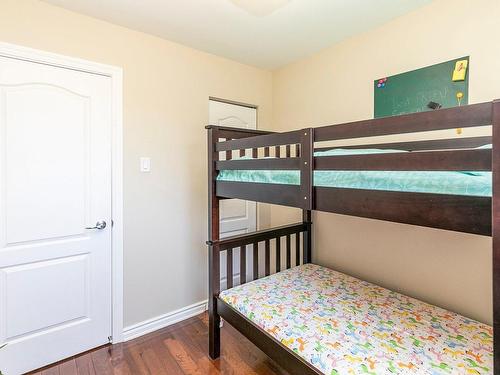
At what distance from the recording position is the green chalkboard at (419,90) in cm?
165

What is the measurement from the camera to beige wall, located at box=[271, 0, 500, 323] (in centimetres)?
157

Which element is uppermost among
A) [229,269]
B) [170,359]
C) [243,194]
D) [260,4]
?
[260,4]

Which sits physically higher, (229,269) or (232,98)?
(232,98)

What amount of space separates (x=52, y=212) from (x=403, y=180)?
2.01 metres

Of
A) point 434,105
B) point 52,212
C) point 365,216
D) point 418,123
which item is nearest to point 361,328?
point 365,216

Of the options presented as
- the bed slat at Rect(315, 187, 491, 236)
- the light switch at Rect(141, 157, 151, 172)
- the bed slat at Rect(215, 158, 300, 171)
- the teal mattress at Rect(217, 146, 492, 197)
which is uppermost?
the light switch at Rect(141, 157, 151, 172)

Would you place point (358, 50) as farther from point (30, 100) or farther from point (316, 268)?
point (30, 100)

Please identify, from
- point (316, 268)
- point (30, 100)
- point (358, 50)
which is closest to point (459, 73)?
point (358, 50)

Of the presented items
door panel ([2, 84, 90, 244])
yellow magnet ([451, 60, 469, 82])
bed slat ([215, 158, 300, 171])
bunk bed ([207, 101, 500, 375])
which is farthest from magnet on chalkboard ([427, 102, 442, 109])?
door panel ([2, 84, 90, 244])

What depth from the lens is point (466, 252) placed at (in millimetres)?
1642

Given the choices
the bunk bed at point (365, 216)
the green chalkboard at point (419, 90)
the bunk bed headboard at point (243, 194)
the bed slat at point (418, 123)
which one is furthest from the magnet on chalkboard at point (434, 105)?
the bed slat at point (418, 123)

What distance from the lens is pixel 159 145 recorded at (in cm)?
220

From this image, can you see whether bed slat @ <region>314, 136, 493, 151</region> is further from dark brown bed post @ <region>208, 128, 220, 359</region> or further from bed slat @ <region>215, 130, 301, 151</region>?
dark brown bed post @ <region>208, 128, 220, 359</region>

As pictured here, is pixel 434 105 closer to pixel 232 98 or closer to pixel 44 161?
pixel 232 98
